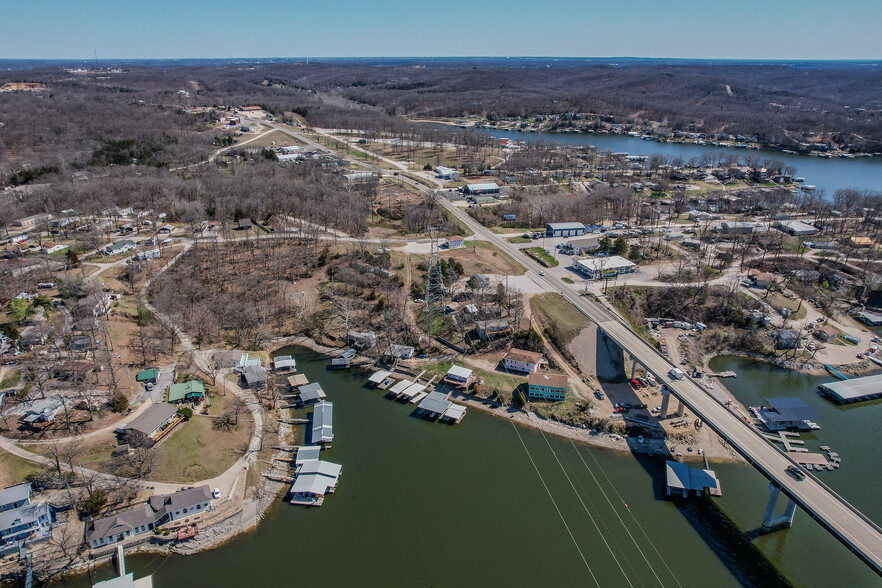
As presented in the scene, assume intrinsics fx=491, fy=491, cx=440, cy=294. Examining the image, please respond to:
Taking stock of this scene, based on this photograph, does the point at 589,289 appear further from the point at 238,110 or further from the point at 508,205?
the point at 238,110

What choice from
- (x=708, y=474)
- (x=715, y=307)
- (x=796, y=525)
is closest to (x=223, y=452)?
(x=708, y=474)

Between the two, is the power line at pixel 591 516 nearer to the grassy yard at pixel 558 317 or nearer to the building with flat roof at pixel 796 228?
the grassy yard at pixel 558 317

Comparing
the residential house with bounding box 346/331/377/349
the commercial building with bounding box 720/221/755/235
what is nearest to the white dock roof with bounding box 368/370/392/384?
the residential house with bounding box 346/331/377/349

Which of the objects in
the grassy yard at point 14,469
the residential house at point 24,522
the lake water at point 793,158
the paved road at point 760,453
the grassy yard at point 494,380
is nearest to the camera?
the paved road at point 760,453

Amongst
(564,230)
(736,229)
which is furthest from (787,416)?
(736,229)

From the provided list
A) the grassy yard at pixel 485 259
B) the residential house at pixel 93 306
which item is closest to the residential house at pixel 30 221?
the residential house at pixel 93 306
